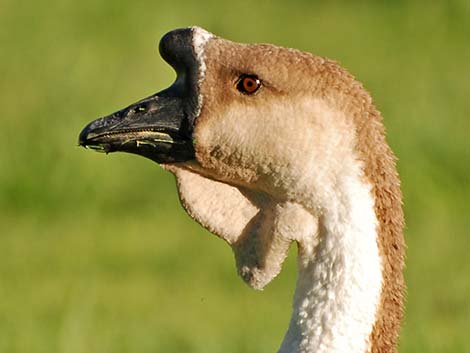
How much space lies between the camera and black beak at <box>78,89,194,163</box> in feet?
17.1

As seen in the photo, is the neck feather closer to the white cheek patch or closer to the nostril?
the white cheek patch

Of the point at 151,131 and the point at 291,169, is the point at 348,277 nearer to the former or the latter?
the point at 291,169

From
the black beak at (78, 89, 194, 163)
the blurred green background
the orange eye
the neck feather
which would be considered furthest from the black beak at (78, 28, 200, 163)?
the blurred green background

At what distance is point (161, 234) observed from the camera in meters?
11.8

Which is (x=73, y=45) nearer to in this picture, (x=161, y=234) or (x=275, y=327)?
(x=161, y=234)

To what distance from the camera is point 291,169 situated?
5.05 metres

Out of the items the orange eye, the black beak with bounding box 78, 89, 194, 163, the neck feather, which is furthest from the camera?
the black beak with bounding box 78, 89, 194, 163

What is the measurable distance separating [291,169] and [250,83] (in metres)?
0.31

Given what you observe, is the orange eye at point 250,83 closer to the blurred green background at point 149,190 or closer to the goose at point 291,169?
the goose at point 291,169

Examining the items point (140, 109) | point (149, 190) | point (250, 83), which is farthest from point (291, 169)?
point (149, 190)

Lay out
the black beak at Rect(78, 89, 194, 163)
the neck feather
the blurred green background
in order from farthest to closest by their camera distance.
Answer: the blurred green background
the black beak at Rect(78, 89, 194, 163)
the neck feather

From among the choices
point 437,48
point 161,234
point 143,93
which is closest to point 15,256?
point 161,234

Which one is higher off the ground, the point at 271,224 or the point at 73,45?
the point at 73,45

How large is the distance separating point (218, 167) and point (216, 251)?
606 cm
